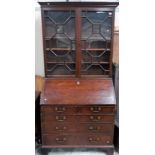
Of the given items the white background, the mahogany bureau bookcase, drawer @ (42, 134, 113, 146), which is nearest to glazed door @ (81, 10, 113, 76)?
the mahogany bureau bookcase

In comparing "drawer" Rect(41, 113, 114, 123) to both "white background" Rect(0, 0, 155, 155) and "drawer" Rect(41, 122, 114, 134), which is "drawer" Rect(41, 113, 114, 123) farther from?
"white background" Rect(0, 0, 155, 155)

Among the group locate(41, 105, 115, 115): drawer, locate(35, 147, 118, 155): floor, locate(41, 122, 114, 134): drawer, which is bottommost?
locate(35, 147, 118, 155): floor

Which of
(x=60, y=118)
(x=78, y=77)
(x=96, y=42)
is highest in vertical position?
(x=96, y=42)

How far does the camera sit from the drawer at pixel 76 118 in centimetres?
211

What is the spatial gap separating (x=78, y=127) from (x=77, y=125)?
3cm

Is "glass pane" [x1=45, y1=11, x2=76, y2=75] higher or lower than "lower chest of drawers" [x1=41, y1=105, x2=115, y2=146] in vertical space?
higher

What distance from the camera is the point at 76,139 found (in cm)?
218

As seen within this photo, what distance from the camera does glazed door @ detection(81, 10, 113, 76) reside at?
214cm

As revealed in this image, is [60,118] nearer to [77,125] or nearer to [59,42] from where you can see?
[77,125]
